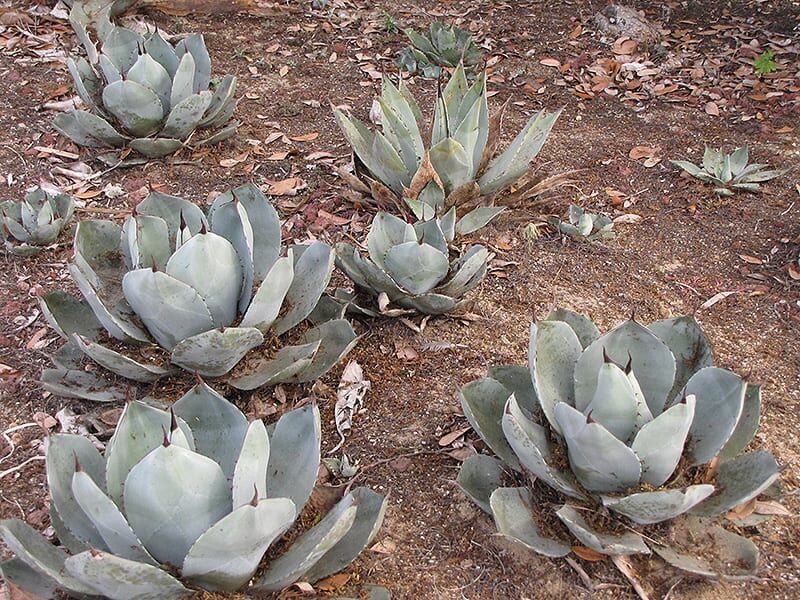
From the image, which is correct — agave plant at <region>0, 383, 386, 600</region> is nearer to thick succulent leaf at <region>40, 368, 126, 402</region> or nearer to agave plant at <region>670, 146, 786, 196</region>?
thick succulent leaf at <region>40, 368, 126, 402</region>

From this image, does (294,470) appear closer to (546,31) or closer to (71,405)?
(71,405)

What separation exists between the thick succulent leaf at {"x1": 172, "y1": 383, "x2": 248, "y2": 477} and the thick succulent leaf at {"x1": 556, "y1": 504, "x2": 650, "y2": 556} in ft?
2.33

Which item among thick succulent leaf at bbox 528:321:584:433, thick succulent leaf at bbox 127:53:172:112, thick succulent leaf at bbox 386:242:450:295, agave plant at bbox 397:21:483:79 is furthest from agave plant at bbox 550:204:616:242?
thick succulent leaf at bbox 127:53:172:112

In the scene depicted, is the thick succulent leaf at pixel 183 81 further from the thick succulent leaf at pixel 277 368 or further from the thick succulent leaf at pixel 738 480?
the thick succulent leaf at pixel 738 480

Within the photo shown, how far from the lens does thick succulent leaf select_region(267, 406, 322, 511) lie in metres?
1.77

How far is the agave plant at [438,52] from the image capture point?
421 cm

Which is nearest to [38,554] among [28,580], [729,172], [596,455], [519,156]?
[28,580]

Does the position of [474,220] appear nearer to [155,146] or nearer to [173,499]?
[155,146]

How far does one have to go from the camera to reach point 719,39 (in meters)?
4.58

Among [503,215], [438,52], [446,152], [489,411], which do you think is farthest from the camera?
[438,52]

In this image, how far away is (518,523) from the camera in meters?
1.84

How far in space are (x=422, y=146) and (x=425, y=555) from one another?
1.56 meters

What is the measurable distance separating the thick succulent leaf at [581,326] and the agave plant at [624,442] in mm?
49

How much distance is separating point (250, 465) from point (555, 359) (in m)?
0.76
